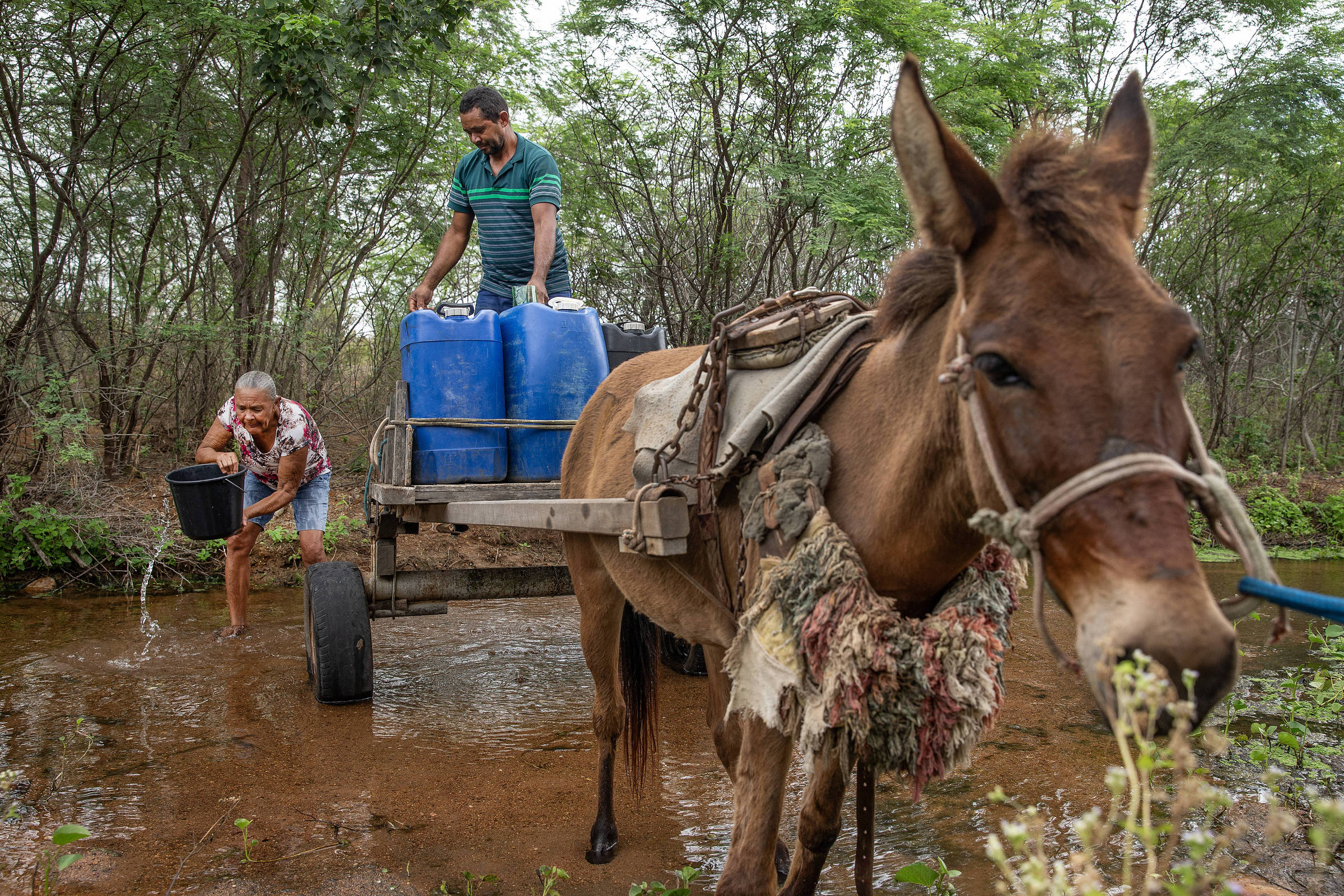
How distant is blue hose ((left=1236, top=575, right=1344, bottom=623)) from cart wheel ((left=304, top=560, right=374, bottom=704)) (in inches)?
159

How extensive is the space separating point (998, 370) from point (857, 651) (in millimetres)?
646

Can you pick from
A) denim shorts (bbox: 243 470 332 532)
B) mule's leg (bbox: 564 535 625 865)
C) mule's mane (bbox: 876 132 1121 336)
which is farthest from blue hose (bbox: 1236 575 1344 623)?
denim shorts (bbox: 243 470 332 532)

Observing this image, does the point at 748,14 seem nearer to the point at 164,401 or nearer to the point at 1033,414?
the point at 164,401

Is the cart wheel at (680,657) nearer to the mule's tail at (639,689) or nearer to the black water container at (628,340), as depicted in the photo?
the mule's tail at (639,689)

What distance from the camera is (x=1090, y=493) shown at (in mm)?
1213

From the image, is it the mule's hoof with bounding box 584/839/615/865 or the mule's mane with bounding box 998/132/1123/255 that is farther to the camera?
the mule's hoof with bounding box 584/839/615/865

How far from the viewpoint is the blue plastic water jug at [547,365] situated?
3.95 metres

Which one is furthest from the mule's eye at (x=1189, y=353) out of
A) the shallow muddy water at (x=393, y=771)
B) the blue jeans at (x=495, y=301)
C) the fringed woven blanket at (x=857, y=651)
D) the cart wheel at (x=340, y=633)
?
the cart wheel at (x=340, y=633)

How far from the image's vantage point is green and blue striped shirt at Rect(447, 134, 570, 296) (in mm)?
4492

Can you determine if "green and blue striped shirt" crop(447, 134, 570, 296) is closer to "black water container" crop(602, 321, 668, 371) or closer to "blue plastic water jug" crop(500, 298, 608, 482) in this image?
"black water container" crop(602, 321, 668, 371)

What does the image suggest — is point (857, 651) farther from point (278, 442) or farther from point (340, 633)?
point (278, 442)

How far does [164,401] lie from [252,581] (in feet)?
11.4

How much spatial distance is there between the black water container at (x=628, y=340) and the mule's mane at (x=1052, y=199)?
2693 millimetres

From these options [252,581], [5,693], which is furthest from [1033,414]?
[252,581]
